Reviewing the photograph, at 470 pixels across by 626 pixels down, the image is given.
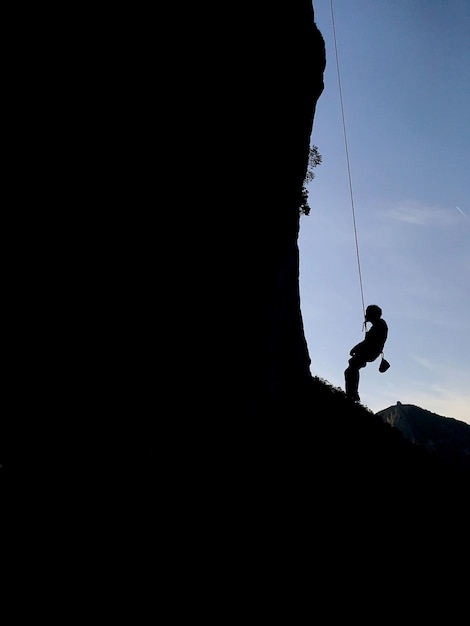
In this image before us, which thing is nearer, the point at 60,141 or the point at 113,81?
the point at 60,141

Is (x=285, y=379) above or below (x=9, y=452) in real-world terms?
above

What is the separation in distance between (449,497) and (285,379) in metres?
4.03

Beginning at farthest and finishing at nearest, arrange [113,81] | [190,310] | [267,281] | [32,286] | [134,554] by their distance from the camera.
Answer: [267,281] < [190,310] < [113,81] < [32,286] < [134,554]

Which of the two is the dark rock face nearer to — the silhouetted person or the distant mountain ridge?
the silhouetted person

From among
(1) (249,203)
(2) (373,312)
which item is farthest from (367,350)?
(1) (249,203)

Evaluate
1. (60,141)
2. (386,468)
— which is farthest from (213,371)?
(386,468)

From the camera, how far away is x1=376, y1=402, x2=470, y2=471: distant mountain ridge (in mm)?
53469

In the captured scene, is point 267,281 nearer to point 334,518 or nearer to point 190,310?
point 190,310

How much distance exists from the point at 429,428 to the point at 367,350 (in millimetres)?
59027

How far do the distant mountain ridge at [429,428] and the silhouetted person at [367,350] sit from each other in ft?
159

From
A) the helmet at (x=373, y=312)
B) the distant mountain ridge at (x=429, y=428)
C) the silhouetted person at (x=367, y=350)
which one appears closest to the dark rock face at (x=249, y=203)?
the silhouetted person at (x=367, y=350)

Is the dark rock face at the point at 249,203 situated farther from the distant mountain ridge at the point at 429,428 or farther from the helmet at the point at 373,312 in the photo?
the distant mountain ridge at the point at 429,428

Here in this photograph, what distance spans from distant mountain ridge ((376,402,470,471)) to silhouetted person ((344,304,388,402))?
48.4 meters

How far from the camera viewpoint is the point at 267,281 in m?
5.60
